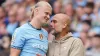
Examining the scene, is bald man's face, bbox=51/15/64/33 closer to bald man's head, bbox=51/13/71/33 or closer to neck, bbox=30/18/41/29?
bald man's head, bbox=51/13/71/33

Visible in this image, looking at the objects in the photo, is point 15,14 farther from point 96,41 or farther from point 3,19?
point 96,41

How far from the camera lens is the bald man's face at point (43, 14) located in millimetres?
3073

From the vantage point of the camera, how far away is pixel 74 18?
639 centimetres

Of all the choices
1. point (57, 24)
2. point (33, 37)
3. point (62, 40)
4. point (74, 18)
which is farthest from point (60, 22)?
point (74, 18)

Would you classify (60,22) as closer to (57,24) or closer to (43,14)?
(57,24)

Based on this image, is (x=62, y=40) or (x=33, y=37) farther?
(x=62, y=40)

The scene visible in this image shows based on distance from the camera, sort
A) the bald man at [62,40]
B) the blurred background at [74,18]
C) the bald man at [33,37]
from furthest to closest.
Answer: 1. the blurred background at [74,18]
2. the bald man at [62,40]
3. the bald man at [33,37]

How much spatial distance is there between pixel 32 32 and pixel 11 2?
4.86 m

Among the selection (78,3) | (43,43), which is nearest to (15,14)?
(78,3)

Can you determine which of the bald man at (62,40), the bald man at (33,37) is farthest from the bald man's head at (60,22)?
the bald man at (33,37)

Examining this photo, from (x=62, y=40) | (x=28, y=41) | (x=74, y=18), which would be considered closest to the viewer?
(x=28, y=41)

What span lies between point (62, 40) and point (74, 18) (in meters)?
3.24

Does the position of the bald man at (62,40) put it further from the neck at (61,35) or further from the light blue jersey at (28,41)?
the light blue jersey at (28,41)

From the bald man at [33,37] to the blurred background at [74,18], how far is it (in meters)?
2.42
